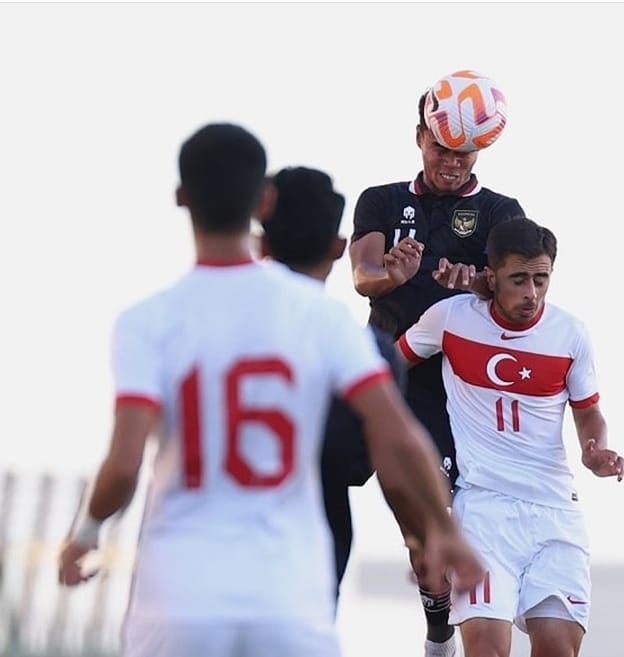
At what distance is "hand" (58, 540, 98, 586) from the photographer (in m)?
6.52

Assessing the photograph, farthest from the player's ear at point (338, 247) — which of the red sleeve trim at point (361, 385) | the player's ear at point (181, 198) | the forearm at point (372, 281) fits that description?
the forearm at point (372, 281)

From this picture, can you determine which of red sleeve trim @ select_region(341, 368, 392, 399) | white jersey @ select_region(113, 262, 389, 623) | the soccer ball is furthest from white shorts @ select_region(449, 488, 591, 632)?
red sleeve trim @ select_region(341, 368, 392, 399)

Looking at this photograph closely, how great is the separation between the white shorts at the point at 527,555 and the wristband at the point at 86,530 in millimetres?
3575

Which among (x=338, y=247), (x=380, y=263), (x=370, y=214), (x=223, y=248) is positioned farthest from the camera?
(x=370, y=214)

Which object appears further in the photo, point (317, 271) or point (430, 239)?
point (430, 239)

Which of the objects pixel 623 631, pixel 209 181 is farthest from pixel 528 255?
pixel 623 631

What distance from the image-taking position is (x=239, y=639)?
5.97 m

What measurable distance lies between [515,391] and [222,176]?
3.90m

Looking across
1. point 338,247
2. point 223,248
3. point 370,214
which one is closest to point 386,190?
A: point 370,214

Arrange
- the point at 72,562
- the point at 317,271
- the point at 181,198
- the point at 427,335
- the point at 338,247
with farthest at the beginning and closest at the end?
the point at 427,335, the point at 338,247, the point at 317,271, the point at 72,562, the point at 181,198

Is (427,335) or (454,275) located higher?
(454,275)

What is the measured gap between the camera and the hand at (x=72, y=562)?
652 cm

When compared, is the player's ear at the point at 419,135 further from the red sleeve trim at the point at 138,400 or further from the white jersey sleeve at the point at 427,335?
the red sleeve trim at the point at 138,400

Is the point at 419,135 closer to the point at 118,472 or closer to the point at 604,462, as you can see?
the point at 604,462
